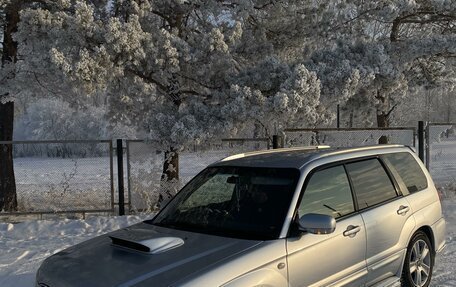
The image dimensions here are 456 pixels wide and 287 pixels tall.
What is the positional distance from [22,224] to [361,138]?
737 centimetres

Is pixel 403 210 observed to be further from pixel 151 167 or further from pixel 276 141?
pixel 151 167

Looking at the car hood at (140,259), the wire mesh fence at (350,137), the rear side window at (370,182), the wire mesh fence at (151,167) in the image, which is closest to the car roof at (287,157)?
the rear side window at (370,182)

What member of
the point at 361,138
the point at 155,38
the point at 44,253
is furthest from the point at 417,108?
the point at 44,253

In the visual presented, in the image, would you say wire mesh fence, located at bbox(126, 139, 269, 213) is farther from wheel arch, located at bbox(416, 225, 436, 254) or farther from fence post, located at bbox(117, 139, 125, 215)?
wheel arch, located at bbox(416, 225, 436, 254)

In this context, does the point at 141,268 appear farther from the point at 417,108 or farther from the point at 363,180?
the point at 417,108

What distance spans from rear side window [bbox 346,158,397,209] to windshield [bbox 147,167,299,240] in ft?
2.61

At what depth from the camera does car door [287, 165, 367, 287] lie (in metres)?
3.65

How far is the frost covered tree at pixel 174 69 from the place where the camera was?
867cm

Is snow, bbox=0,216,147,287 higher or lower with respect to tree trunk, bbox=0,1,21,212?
lower

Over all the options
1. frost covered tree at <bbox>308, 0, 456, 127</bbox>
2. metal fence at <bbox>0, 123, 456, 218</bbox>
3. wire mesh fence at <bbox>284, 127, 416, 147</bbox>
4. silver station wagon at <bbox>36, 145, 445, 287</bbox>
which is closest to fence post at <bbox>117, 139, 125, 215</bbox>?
metal fence at <bbox>0, 123, 456, 218</bbox>

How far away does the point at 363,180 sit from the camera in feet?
15.1

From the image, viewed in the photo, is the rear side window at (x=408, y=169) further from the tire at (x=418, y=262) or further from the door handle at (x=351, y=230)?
the door handle at (x=351, y=230)

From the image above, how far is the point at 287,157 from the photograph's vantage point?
176 inches

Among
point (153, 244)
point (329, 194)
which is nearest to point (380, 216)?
point (329, 194)
